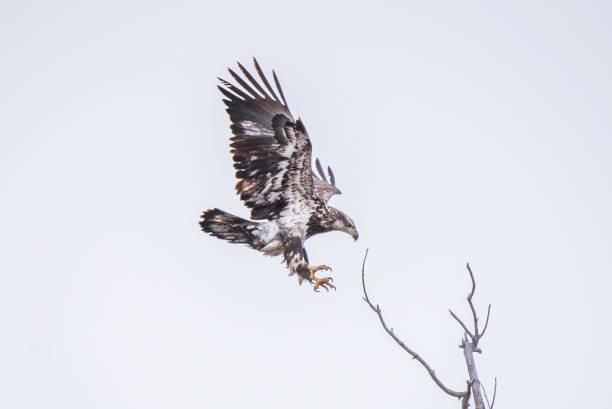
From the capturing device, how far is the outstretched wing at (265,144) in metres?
9.30

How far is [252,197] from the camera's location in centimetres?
974

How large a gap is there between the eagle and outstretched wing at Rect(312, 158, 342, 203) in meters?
1.68

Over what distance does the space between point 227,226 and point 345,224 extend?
5.66ft

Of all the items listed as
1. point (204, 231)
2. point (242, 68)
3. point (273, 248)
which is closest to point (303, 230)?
point (273, 248)

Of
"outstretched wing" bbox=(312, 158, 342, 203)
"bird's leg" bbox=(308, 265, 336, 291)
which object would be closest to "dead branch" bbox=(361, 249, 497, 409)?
"bird's leg" bbox=(308, 265, 336, 291)

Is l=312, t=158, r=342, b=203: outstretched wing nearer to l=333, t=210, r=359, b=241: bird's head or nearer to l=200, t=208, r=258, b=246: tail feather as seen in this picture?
l=333, t=210, r=359, b=241: bird's head

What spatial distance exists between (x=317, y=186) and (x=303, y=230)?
8.62 ft

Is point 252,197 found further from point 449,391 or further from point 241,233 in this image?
point 449,391

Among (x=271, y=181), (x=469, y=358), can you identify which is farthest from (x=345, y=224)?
(x=469, y=358)

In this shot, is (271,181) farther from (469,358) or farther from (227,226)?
(469,358)

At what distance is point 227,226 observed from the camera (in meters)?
9.77

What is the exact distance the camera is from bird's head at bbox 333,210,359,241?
10498 mm

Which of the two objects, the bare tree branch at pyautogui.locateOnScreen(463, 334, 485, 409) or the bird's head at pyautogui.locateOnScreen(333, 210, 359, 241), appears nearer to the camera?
the bare tree branch at pyautogui.locateOnScreen(463, 334, 485, 409)

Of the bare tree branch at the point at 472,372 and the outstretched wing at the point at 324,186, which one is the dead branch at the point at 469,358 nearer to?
the bare tree branch at the point at 472,372
